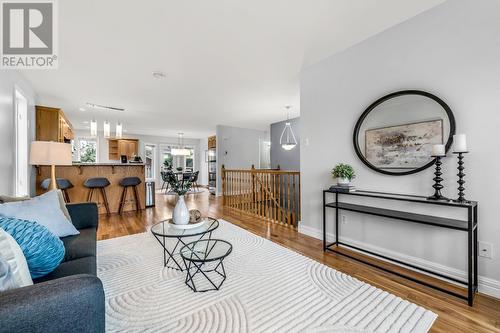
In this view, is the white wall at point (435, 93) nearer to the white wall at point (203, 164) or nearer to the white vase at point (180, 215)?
the white vase at point (180, 215)

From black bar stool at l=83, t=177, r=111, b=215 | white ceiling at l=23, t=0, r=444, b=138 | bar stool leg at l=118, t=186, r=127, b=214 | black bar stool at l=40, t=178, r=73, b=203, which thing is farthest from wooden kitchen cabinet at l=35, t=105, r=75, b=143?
bar stool leg at l=118, t=186, r=127, b=214

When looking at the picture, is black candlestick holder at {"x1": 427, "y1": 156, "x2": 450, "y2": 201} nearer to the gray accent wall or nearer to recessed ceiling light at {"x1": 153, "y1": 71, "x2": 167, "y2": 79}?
recessed ceiling light at {"x1": 153, "y1": 71, "x2": 167, "y2": 79}

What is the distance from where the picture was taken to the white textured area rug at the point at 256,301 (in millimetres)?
1443

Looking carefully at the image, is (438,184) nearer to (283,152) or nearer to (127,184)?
(283,152)

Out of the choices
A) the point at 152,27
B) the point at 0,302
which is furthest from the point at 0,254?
the point at 152,27

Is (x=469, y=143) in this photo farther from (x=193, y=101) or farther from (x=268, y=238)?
(x=193, y=101)

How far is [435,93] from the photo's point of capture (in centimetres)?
206

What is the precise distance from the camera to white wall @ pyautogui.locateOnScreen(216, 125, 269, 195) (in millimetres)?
7527

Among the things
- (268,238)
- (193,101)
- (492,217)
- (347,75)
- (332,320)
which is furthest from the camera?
(193,101)

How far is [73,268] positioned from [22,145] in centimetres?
370

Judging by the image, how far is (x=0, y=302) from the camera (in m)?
0.69

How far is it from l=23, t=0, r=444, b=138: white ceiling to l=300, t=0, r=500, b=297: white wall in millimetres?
222

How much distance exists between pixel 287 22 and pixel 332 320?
2650 millimetres
